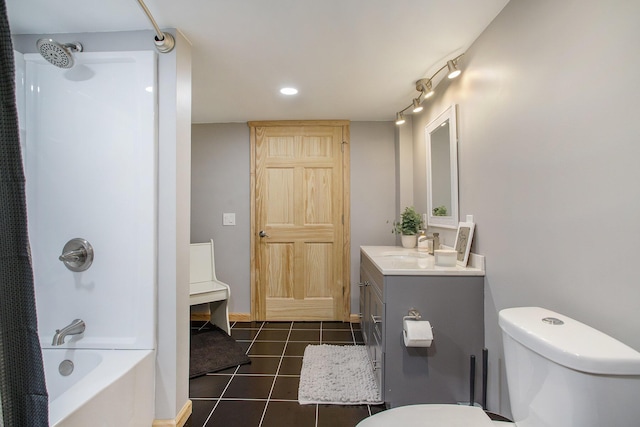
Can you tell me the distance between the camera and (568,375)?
69cm

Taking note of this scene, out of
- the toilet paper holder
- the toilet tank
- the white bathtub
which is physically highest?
the toilet tank

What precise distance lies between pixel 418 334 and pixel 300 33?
5.66 feet

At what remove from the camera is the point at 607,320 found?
0.87 meters

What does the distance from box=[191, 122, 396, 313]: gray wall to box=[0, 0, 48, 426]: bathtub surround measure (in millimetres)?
A: 2343

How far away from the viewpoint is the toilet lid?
0.88 metres

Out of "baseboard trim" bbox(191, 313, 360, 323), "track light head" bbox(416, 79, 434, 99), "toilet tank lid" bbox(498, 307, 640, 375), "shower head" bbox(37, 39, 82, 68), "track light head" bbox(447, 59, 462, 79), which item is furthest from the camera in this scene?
"baseboard trim" bbox(191, 313, 360, 323)

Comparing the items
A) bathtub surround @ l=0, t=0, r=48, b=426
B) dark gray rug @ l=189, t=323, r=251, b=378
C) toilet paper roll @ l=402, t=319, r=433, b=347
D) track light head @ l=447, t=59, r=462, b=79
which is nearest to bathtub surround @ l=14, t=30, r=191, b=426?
dark gray rug @ l=189, t=323, r=251, b=378

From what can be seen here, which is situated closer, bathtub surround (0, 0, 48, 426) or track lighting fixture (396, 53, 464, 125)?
bathtub surround (0, 0, 48, 426)

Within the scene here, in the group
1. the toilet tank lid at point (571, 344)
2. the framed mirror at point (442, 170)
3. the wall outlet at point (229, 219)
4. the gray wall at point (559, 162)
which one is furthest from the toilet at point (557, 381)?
the wall outlet at point (229, 219)

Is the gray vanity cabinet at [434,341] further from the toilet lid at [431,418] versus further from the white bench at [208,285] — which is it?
the white bench at [208,285]

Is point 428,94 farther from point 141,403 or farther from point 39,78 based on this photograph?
point 141,403

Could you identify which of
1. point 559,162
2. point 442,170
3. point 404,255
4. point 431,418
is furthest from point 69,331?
point 442,170

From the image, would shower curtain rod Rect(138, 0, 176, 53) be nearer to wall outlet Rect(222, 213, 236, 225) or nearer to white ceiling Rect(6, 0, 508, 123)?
white ceiling Rect(6, 0, 508, 123)

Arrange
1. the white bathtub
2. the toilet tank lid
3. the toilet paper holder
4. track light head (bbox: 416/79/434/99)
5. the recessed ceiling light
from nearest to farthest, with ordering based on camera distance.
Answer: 1. the toilet tank lid
2. the white bathtub
3. the toilet paper holder
4. track light head (bbox: 416/79/434/99)
5. the recessed ceiling light
